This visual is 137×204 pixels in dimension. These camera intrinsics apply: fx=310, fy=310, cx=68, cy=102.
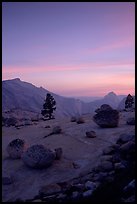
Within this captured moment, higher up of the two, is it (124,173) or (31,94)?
(31,94)

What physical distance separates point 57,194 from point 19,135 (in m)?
15.3

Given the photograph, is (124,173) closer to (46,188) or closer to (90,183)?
(90,183)

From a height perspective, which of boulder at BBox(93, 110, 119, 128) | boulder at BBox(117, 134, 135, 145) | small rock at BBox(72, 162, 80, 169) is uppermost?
boulder at BBox(93, 110, 119, 128)

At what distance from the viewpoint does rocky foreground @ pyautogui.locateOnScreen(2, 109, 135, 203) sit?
1370cm

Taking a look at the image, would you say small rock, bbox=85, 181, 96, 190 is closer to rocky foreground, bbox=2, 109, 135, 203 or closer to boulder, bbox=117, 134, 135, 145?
rocky foreground, bbox=2, 109, 135, 203

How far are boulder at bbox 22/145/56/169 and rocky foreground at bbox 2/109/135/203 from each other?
0.33m

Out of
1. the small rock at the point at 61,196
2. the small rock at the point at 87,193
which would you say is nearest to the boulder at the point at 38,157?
the small rock at the point at 61,196

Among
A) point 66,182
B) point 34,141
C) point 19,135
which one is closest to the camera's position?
point 66,182

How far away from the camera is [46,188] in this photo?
15648mm

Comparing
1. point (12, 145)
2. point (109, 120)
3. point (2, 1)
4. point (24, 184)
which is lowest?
point (24, 184)

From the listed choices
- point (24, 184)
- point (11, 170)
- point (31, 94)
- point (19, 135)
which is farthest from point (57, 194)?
point (31, 94)

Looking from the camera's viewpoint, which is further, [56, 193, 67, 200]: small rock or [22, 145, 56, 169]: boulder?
[22, 145, 56, 169]: boulder

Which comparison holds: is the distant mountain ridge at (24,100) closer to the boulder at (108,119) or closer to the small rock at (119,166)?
the boulder at (108,119)

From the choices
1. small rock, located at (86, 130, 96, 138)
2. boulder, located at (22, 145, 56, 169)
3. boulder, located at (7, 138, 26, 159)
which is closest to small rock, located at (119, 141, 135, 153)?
boulder, located at (22, 145, 56, 169)
